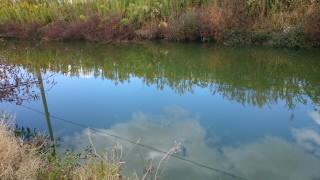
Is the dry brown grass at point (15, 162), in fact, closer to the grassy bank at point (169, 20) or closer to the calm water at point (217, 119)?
the calm water at point (217, 119)

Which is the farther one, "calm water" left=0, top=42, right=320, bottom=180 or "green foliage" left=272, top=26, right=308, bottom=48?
"green foliage" left=272, top=26, right=308, bottom=48

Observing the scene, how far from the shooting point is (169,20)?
11.3 meters

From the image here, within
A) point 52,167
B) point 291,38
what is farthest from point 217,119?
point 291,38

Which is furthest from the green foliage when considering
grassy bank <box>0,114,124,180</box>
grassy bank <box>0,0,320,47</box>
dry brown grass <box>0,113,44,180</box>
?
dry brown grass <box>0,113,44,180</box>

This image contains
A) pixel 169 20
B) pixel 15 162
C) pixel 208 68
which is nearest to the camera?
pixel 15 162

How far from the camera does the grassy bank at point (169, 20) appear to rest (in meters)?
9.18

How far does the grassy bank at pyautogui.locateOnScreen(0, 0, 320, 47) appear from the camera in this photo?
9.18 m

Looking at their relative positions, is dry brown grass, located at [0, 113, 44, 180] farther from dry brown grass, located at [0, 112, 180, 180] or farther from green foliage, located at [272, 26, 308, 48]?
green foliage, located at [272, 26, 308, 48]

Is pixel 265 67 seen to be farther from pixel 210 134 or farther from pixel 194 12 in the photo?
pixel 194 12

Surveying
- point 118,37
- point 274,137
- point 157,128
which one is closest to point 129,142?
point 157,128

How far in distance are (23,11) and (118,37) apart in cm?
610

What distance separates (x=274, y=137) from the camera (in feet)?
11.6

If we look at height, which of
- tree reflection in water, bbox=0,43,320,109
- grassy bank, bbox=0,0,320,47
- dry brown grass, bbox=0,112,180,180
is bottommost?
tree reflection in water, bbox=0,43,320,109

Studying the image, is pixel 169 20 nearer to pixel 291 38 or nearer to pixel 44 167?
pixel 291 38
